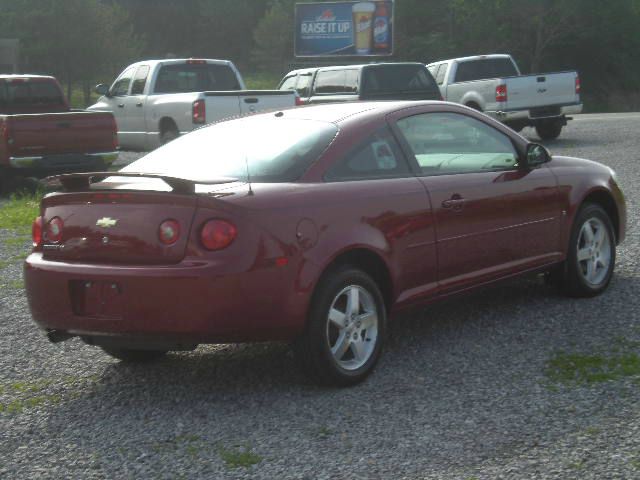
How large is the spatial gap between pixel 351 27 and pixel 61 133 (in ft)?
105

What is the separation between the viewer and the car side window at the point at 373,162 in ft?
19.0

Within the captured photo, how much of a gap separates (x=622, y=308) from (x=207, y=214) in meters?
3.26

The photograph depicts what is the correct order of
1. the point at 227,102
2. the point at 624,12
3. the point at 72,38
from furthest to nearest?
the point at 624,12, the point at 72,38, the point at 227,102

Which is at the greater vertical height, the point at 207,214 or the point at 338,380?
the point at 207,214

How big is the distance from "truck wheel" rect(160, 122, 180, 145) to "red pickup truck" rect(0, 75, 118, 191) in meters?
2.37

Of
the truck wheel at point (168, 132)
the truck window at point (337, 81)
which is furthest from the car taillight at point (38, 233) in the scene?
the truck window at point (337, 81)

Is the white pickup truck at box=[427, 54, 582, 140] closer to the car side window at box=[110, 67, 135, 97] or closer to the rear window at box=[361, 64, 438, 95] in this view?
the rear window at box=[361, 64, 438, 95]

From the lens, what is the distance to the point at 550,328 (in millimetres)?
6641

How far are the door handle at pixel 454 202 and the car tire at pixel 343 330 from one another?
0.80 m

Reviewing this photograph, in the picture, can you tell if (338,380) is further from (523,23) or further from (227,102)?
(523,23)

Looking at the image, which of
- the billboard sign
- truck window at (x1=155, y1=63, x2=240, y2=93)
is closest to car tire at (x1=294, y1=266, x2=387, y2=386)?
truck window at (x1=155, y1=63, x2=240, y2=93)

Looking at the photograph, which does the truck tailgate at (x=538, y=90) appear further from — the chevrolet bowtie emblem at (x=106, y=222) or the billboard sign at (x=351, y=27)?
the billboard sign at (x=351, y=27)

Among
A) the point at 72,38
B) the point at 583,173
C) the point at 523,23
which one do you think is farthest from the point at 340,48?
the point at 583,173

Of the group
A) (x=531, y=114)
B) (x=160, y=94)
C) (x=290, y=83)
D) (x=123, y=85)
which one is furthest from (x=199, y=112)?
(x=531, y=114)
